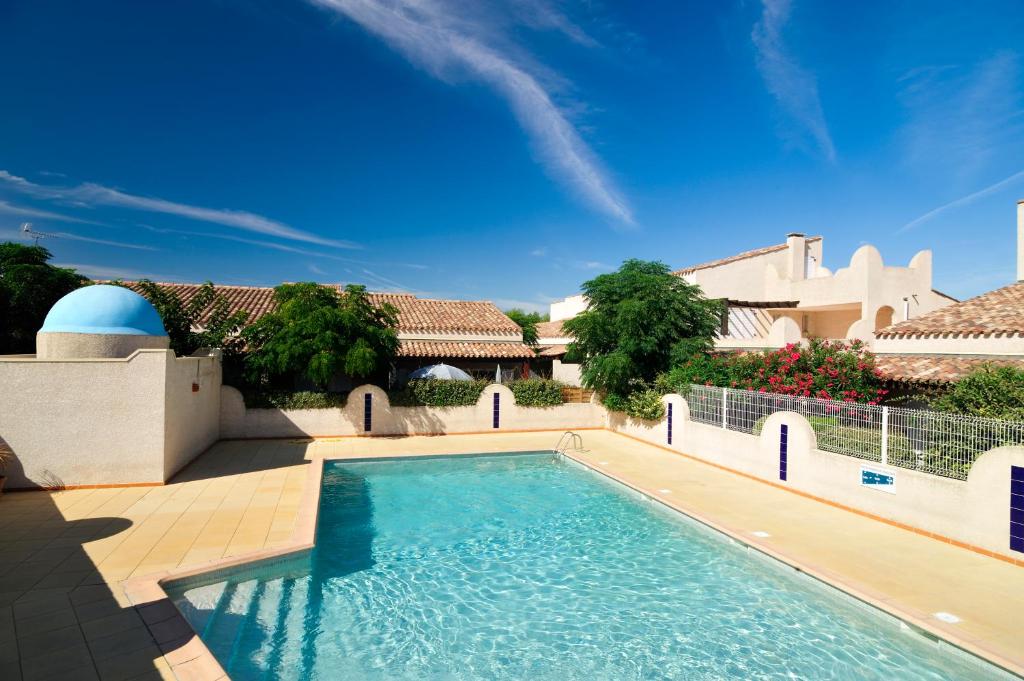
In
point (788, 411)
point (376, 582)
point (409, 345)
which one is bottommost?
point (376, 582)

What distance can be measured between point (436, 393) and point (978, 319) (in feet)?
59.8

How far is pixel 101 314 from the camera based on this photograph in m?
12.9

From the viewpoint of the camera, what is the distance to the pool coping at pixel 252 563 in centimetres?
517

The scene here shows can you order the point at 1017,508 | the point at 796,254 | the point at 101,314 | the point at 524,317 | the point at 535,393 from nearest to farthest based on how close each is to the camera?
the point at 1017,508, the point at 101,314, the point at 535,393, the point at 796,254, the point at 524,317

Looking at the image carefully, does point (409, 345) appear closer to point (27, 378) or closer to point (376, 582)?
point (27, 378)

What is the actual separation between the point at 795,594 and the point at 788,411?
241 inches

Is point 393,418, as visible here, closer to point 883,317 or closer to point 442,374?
point 442,374

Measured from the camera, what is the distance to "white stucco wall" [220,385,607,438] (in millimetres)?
18125

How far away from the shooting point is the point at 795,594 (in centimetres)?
755

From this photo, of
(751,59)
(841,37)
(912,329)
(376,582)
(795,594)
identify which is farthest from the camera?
(751,59)

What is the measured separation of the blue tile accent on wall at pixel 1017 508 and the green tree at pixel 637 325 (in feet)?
35.3

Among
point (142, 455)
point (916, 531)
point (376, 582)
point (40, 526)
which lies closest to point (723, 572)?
point (916, 531)

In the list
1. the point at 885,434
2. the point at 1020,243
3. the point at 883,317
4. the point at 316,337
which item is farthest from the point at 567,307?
the point at 885,434

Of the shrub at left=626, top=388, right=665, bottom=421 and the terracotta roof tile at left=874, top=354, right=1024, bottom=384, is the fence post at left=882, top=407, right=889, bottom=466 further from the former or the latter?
the shrub at left=626, top=388, right=665, bottom=421
